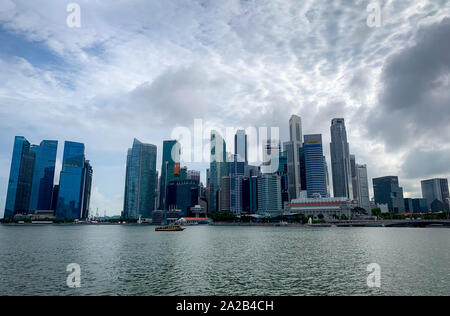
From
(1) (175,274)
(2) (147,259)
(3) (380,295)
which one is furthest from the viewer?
(2) (147,259)

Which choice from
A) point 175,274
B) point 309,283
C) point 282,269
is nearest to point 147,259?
point 175,274

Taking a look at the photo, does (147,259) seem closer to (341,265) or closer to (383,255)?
(341,265)

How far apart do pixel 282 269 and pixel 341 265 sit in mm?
11640

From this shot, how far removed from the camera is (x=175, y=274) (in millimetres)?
46656

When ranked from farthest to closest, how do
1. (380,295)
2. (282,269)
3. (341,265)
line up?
1. (341,265)
2. (282,269)
3. (380,295)
